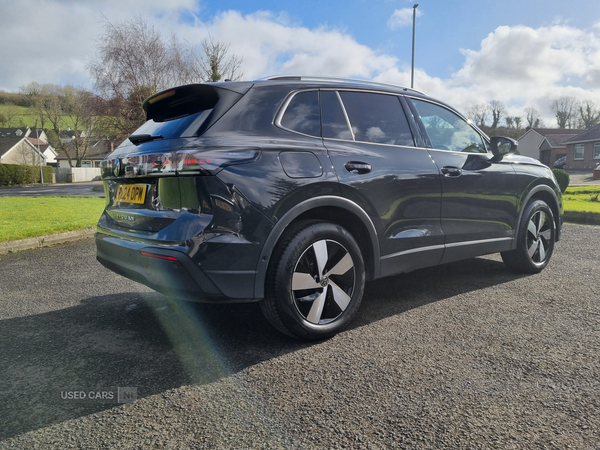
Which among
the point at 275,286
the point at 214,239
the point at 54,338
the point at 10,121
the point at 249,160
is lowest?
the point at 54,338

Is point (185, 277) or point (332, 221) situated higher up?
point (332, 221)

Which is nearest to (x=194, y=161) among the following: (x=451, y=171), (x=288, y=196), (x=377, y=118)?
(x=288, y=196)

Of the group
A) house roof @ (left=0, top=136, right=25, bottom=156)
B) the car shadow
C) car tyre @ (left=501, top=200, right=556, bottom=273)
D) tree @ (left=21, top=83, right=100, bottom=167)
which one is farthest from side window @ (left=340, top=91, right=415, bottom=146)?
house roof @ (left=0, top=136, right=25, bottom=156)

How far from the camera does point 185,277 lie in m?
2.67

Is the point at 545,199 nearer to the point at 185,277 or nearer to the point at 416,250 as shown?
the point at 416,250

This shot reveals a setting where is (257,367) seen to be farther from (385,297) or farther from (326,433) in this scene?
(385,297)

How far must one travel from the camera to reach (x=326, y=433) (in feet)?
6.59

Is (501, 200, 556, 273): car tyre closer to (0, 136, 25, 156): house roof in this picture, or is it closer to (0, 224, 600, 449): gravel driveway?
(0, 224, 600, 449): gravel driveway

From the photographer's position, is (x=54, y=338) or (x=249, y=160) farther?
(x=54, y=338)

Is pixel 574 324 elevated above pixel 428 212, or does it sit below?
below

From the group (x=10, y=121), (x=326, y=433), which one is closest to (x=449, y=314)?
(x=326, y=433)

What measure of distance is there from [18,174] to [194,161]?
1923 inches

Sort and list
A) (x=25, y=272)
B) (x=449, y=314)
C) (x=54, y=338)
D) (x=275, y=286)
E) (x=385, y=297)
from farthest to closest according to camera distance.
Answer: (x=25, y=272) → (x=385, y=297) → (x=449, y=314) → (x=54, y=338) → (x=275, y=286)

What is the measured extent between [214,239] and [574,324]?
2670 millimetres
